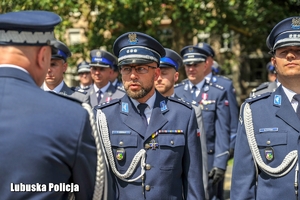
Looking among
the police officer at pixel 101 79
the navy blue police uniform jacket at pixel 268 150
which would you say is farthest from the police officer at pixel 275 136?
the police officer at pixel 101 79

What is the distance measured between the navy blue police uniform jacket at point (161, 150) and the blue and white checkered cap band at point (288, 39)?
970 millimetres

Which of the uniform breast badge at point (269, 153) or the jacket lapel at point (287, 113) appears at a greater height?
the jacket lapel at point (287, 113)

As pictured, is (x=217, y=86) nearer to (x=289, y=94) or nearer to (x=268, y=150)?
(x=289, y=94)

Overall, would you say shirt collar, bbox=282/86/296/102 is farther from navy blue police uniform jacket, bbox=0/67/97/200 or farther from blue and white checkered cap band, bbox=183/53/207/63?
blue and white checkered cap band, bbox=183/53/207/63

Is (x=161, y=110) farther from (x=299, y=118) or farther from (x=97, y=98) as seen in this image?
(x=97, y=98)

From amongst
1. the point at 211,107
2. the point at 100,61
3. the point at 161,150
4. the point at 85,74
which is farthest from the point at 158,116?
the point at 85,74

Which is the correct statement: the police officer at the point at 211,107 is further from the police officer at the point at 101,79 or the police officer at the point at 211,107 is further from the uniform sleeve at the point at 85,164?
the uniform sleeve at the point at 85,164

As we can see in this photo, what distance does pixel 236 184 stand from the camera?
4.28 meters

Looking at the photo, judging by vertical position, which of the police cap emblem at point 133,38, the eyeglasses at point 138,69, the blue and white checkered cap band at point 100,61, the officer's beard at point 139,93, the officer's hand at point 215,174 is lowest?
the officer's hand at point 215,174

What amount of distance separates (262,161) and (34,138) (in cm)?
207

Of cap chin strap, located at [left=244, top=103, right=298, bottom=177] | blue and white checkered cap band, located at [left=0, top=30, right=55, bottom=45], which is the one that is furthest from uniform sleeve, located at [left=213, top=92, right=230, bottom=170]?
blue and white checkered cap band, located at [left=0, top=30, right=55, bottom=45]

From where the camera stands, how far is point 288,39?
435 cm

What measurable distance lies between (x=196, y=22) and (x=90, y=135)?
1450 centimetres

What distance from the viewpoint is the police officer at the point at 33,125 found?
271 centimetres
